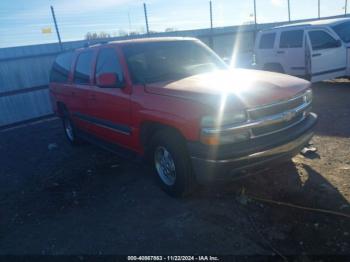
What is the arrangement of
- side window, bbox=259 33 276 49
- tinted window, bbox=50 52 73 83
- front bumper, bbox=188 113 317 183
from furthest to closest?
side window, bbox=259 33 276 49 < tinted window, bbox=50 52 73 83 < front bumper, bbox=188 113 317 183

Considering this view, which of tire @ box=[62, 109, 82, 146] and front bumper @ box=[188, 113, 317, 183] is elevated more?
front bumper @ box=[188, 113, 317, 183]

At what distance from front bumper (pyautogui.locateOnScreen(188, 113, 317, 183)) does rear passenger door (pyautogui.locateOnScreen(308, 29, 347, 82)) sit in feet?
20.9

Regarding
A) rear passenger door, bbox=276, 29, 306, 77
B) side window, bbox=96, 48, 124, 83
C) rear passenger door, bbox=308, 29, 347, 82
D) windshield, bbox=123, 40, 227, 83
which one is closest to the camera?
windshield, bbox=123, 40, 227, 83

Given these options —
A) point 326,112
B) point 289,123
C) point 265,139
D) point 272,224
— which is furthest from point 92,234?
point 326,112

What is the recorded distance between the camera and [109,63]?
4898 millimetres

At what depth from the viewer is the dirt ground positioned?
10.6 feet

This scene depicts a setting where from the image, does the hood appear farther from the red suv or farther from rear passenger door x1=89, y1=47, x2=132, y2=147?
rear passenger door x1=89, y1=47, x2=132, y2=147

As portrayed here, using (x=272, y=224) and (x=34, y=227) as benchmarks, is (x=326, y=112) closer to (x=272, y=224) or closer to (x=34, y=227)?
(x=272, y=224)

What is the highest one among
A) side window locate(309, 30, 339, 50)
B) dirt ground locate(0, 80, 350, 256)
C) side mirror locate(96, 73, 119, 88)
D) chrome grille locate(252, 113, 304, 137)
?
side mirror locate(96, 73, 119, 88)

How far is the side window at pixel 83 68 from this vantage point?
553 cm

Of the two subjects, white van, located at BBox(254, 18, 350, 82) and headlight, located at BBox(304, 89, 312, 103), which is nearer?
headlight, located at BBox(304, 89, 312, 103)

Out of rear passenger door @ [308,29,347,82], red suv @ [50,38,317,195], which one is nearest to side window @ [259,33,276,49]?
rear passenger door @ [308,29,347,82]

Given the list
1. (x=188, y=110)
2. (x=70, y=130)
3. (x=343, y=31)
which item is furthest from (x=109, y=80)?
(x=343, y=31)

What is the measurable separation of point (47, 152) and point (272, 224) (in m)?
5.26
